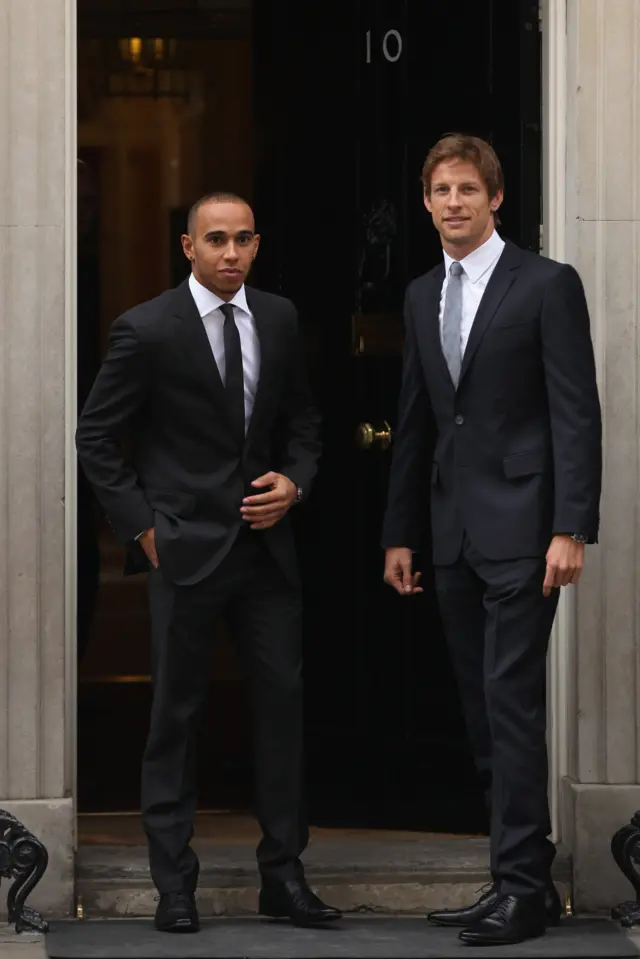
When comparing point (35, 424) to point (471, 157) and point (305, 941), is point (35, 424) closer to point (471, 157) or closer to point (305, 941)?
point (471, 157)

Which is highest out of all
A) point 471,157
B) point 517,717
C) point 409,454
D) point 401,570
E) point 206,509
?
point 471,157

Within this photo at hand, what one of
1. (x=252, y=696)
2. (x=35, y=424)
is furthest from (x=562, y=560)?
(x=35, y=424)

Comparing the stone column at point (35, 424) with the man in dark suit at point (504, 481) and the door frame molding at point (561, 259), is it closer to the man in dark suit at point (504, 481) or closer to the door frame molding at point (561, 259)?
the door frame molding at point (561, 259)

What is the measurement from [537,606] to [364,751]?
1540 mm

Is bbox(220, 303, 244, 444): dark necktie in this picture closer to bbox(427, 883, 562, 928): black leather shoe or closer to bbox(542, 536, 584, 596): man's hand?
bbox(542, 536, 584, 596): man's hand

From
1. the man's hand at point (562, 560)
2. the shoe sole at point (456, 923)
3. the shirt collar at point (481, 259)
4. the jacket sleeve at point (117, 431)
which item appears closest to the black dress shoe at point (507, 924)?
the shoe sole at point (456, 923)

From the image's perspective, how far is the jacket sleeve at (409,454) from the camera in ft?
17.0

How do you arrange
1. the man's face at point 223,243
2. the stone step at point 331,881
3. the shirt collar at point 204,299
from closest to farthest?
the man's face at point 223,243
the shirt collar at point 204,299
the stone step at point 331,881

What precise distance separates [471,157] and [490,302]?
37 centimetres

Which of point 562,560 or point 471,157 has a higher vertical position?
point 471,157

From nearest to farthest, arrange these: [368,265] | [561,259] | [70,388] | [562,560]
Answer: [562,560], [70,388], [561,259], [368,265]

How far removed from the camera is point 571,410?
4.79 metres

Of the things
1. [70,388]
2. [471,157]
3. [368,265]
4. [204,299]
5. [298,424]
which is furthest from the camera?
[368,265]

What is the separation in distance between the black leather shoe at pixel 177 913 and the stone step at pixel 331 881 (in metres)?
0.32
